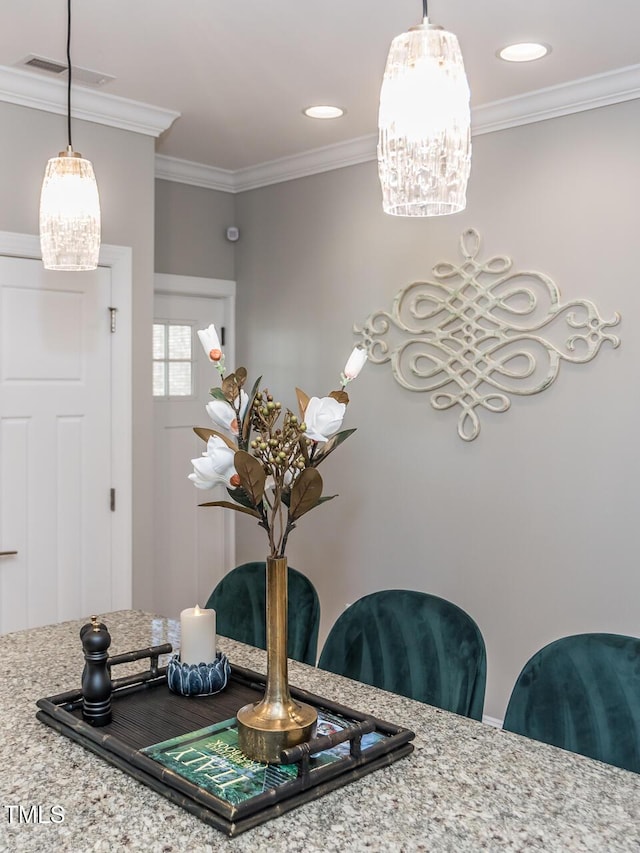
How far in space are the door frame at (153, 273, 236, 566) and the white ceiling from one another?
3.13 feet

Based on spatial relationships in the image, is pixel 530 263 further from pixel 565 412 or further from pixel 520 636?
pixel 520 636

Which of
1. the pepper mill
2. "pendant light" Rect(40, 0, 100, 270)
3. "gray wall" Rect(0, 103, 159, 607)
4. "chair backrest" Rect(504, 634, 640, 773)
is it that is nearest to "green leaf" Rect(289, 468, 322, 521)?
the pepper mill

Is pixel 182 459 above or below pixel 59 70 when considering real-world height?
below

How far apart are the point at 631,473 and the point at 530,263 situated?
0.92 m

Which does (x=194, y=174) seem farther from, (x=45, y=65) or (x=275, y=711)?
(x=275, y=711)

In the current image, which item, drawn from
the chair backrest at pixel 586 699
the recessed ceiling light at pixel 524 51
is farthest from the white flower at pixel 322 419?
the recessed ceiling light at pixel 524 51

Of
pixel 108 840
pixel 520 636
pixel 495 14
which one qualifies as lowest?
pixel 520 636

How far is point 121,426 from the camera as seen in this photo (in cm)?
365

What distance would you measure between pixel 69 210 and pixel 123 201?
Result: 68.9 inches

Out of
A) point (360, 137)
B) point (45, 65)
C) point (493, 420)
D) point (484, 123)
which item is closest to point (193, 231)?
point (360, 137)

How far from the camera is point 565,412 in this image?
3.26m

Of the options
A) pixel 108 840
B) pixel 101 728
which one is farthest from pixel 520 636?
pixel 108 840

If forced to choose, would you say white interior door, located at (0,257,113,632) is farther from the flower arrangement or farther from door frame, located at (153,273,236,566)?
the flower arrangement

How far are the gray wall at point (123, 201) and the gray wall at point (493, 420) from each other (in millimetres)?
906
